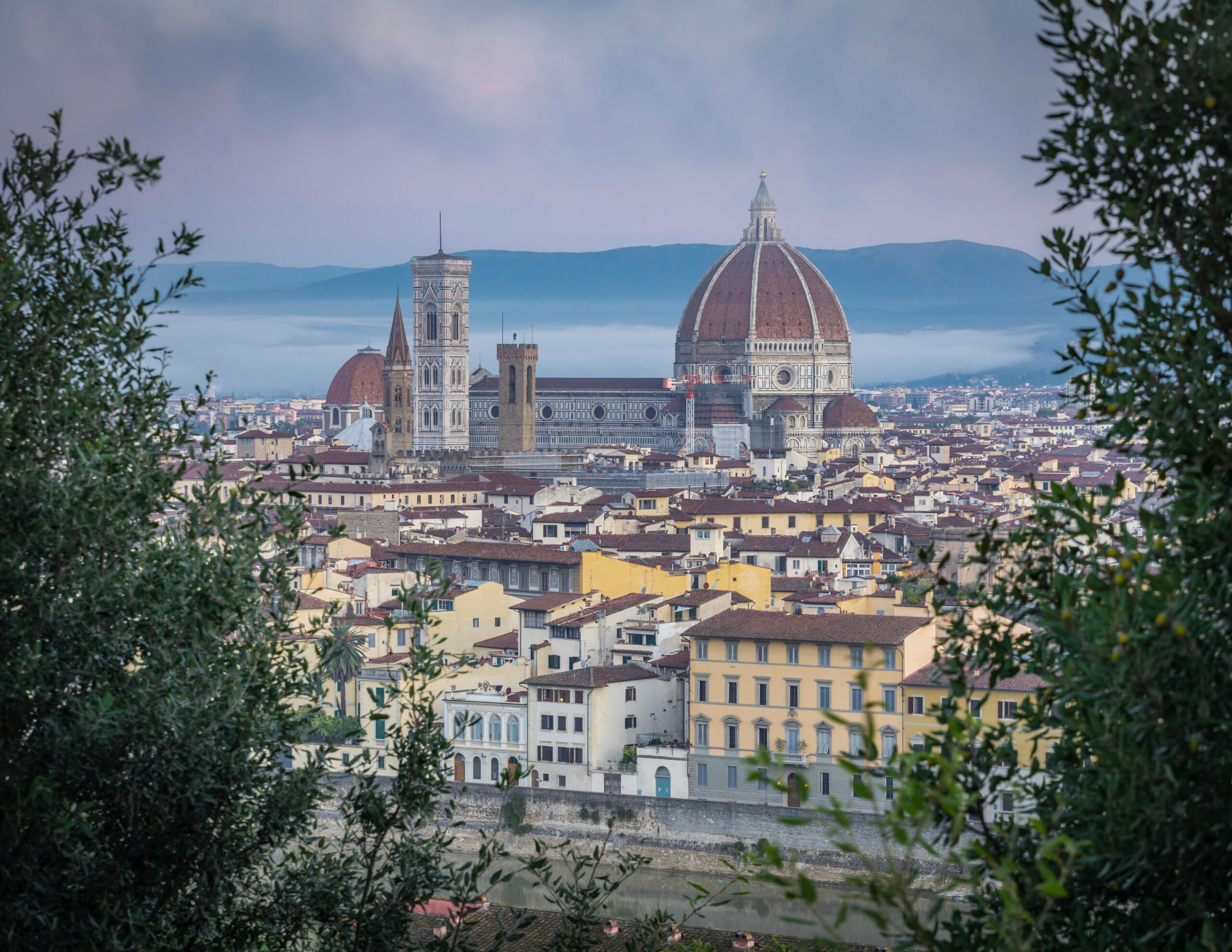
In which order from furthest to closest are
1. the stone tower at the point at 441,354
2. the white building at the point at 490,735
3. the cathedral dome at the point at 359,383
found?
1. the cathedral dome at the point at 359,383
2. the stone tower at the point at 441,354
3. the white building at the point at 490,735

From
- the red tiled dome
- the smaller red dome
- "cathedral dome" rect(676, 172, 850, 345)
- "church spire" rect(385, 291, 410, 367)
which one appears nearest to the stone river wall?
"church spire" rect(385, 291, 410, 367)

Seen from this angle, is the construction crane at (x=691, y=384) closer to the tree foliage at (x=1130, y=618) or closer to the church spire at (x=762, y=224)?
the church spire at (x=762, y=224)

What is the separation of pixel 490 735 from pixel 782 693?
12.7ft

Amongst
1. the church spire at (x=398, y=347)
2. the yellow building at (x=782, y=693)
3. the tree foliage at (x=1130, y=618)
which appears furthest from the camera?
the church spire at (x=398, y=347)

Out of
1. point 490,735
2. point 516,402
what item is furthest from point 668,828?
point 516,402

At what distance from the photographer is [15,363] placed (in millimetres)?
5117

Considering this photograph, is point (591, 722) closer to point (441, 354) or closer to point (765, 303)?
point (441, 354)

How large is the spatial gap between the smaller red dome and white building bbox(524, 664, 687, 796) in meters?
64.2

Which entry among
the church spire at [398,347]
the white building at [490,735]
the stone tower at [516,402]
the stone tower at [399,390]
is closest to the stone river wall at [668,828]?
the white building at [490,735]

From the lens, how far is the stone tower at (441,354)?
76.2 meters

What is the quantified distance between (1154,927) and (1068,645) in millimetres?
582

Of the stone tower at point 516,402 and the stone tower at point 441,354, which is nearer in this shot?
the stone tower at point 516,402

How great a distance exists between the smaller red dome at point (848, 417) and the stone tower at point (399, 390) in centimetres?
2198

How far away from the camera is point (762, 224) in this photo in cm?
10400
